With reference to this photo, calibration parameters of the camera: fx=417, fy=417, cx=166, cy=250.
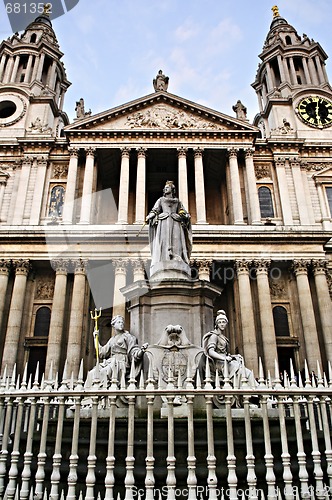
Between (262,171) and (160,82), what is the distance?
10622 mm

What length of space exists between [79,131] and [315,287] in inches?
729

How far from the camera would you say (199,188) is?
91.7 ft

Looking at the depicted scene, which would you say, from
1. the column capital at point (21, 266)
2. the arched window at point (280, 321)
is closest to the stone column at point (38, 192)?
the column capital at point (21, 266)

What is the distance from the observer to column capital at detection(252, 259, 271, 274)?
78.6 feet

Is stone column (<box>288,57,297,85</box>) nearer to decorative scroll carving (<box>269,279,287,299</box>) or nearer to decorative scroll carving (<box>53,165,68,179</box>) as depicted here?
decorative scroll carving (<box>269,279,287,299</box>)

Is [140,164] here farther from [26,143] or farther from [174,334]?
[174,334]

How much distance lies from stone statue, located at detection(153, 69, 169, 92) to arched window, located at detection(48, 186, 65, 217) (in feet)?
35.3

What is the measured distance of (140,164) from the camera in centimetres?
2823

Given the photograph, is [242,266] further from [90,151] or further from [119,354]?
[119,354]

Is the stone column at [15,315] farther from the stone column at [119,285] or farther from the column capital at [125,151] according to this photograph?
the column capital at [125,151]

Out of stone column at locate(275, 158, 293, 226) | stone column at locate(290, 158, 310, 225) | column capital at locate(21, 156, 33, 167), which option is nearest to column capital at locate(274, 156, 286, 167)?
stone column at locate(275, 158, 293, 226)

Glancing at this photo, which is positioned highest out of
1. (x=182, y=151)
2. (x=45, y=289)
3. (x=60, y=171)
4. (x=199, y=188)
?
(x=182, y=151)

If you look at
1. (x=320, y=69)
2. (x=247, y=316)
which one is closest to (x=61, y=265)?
(x=247, y=316)

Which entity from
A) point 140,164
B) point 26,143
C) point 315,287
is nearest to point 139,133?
point 140,164
